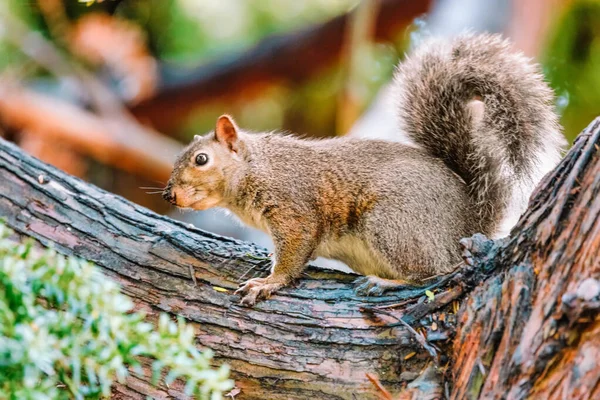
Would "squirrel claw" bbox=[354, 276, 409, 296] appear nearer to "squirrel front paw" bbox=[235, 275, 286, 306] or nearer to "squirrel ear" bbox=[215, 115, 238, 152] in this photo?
"squirrel front paw" bbox=[235, 275, 286, 306]

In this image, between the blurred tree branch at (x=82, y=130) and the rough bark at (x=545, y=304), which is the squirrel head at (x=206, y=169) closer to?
the rough bark at (x=545, y=304)

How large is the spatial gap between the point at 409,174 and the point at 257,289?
0.67 m

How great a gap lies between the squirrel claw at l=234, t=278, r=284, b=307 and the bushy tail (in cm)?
75

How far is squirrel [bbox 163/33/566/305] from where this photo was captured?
7.09 ft

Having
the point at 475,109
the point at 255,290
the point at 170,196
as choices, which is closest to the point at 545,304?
the point at 255,290

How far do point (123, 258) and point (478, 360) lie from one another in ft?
3.74

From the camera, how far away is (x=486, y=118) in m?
2.19

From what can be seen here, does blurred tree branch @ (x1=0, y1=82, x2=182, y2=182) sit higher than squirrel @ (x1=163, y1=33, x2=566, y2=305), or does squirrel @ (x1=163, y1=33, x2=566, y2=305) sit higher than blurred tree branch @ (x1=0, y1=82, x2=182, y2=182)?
blurred tree branch @ (x1=0, y1=82, x2=182, y2=182)

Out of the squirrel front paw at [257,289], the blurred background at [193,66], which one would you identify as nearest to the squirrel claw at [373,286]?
the squirrel front paw at [257,289]

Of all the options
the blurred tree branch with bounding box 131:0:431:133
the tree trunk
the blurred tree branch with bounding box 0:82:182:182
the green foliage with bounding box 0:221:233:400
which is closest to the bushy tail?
the tree trunk

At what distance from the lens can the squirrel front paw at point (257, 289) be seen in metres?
1.96

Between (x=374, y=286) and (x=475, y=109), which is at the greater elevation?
(x=475, y=109)

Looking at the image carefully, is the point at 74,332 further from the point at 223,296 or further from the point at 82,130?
the point at 82,130

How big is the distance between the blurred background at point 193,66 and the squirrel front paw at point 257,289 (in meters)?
2.44
